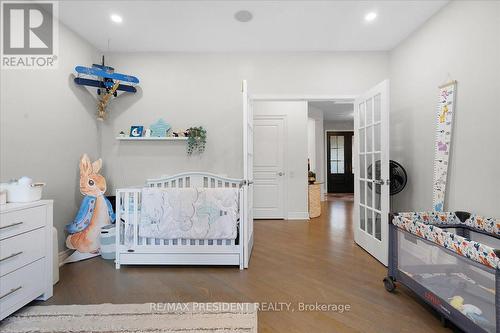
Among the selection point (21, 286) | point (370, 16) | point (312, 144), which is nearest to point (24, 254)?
point (21, 286)

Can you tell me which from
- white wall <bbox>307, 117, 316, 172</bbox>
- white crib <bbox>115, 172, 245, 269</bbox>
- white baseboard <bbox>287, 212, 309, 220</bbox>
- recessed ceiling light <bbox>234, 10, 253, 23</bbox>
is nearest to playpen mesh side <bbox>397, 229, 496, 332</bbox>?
white crib <bbox>115, 172, 245, 269</bbox>

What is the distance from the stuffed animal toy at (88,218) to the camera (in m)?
2.65

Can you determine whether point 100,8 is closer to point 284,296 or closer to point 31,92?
point 31,92

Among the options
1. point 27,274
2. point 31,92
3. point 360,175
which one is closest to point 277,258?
point 360,175

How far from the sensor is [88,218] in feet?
8.79

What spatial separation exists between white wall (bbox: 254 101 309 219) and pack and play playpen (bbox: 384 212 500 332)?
106 inches

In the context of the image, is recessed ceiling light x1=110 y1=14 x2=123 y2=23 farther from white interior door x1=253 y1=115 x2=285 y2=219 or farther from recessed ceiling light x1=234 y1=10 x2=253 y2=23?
white interior door x1=253 y1=115 x2=285 y2=219

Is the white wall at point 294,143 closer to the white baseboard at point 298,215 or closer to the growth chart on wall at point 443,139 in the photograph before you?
the white baseboard at point 298,215

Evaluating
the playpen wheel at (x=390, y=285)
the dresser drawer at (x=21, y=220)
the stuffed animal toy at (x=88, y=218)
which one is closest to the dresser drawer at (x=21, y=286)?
the dresser drawer at (x=21, y=220)

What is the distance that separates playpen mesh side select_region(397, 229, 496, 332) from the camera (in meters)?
1.36

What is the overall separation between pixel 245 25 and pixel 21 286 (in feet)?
10.0

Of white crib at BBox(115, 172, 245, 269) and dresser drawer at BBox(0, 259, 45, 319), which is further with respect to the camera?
white crib at BBox(115, 172, 245, 269)

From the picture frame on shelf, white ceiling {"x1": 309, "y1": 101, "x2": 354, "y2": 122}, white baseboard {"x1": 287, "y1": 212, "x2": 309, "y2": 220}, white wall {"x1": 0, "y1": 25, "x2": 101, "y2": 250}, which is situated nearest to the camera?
white wall {"x1": 0, "y1": 25, "x2": 101, "y2": 250}

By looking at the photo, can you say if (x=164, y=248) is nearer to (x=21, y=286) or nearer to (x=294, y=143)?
(x=21, y=286)
